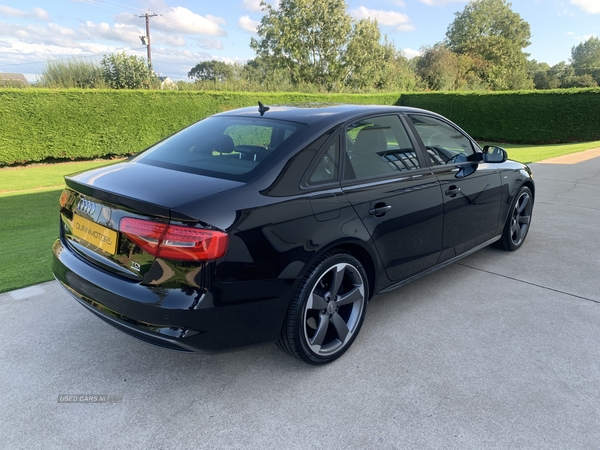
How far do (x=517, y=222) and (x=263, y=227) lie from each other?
3609 mm

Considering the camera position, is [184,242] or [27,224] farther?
[27,224]

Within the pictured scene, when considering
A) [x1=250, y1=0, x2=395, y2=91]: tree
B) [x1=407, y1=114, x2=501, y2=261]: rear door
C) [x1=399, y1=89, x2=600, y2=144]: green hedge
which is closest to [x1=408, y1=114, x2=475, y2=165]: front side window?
[x1=407, y1=114, x2=501, y2=261]: rear door

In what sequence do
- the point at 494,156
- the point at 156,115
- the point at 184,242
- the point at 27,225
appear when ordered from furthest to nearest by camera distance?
the point at 156,115 → the point at 27,225 → the point at 494,156 → the point at 184,242

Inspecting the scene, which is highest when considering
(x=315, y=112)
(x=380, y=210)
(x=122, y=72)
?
(x=122, y=72)

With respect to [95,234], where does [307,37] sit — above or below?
above

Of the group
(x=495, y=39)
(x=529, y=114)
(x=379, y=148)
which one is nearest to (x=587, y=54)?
(x=495, y=39)

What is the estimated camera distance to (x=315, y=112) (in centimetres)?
304

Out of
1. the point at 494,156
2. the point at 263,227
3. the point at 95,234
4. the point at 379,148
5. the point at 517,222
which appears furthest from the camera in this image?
the point at 517,222

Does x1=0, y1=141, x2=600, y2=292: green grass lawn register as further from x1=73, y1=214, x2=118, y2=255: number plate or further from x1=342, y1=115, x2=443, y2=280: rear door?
x1=342, y1=115, x2=443, y2=280: rear door

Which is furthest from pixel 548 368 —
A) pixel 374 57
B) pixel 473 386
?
pixel 374 57

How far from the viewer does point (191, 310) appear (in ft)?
6.75

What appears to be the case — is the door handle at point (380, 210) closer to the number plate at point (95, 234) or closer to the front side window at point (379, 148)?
the front side window at point (379, 148)

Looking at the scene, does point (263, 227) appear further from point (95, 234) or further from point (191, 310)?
point (95, 234)

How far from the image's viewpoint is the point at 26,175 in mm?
12539
